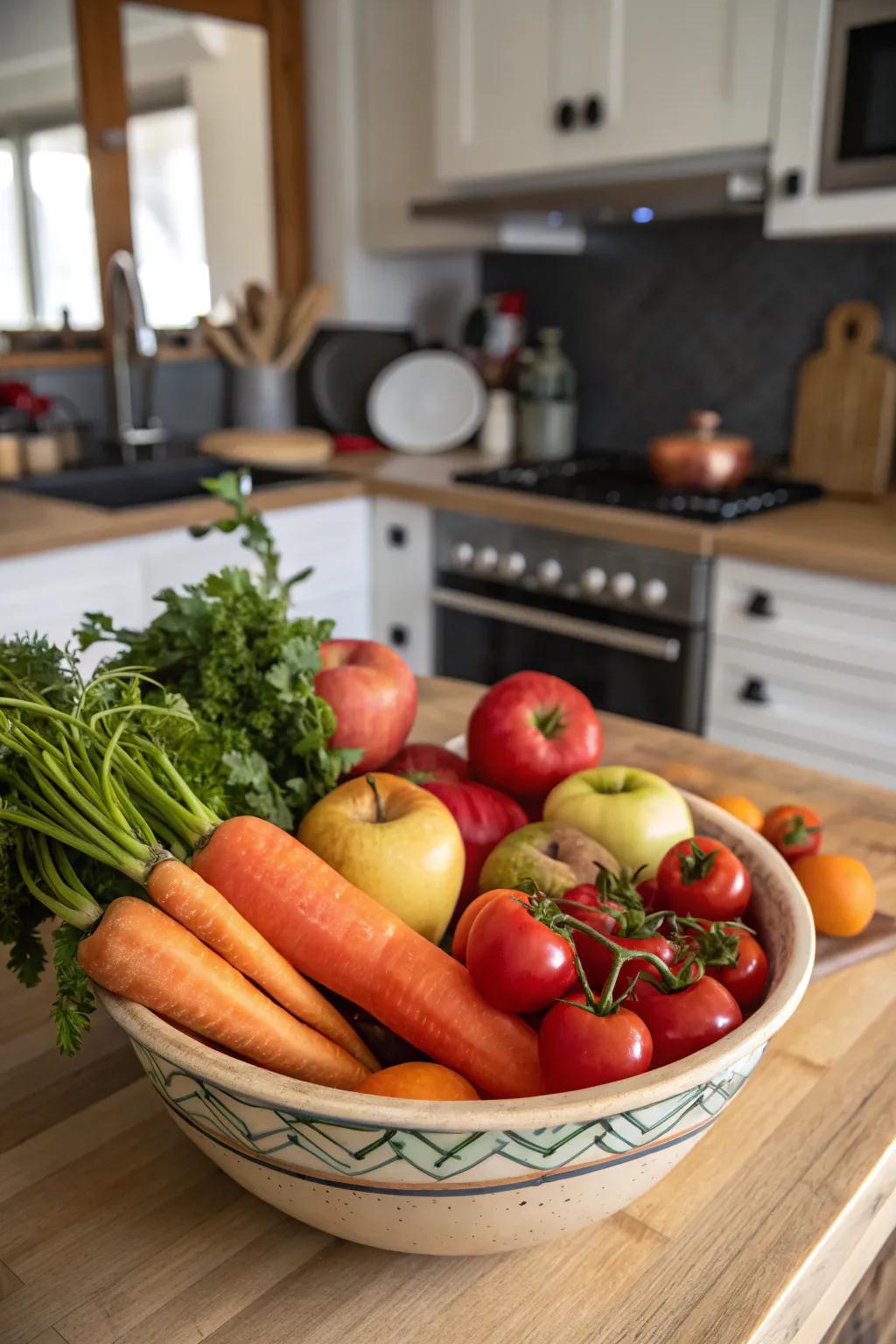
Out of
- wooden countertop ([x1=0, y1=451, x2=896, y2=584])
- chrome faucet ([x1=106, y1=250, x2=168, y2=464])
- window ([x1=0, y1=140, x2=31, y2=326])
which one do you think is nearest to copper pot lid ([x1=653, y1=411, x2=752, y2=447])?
wooden countertop ([x1=0, y1=451, x2=896, y2=584])

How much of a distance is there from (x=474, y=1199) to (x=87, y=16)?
2954 mm

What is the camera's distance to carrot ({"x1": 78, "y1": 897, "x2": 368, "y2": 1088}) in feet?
1.90

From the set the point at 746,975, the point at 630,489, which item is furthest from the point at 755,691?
the point at 746,975

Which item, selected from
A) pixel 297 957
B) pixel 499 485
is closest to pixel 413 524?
pixel 499 485

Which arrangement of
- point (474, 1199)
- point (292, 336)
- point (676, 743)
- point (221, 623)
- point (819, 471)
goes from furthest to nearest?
point (292, 336), point (819, 471), point (676, 743), point (221, 623), point (474, 1199)

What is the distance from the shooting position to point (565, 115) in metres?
2.40

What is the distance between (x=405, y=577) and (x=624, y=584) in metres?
0.66

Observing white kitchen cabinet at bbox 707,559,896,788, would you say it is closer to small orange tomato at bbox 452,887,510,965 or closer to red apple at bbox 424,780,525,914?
red apple at bbox 424,780,525,914

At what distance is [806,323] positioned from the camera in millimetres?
2619

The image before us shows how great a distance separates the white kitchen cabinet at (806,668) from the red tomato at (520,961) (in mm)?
1492

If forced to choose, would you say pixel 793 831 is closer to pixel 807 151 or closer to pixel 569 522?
pixel 569 522

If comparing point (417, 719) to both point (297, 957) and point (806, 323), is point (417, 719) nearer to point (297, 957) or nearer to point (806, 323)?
point (297, 957)

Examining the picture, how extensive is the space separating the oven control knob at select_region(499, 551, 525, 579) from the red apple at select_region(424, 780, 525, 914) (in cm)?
162

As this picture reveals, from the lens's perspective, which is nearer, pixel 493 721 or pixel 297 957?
pixel 297 957
